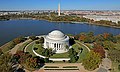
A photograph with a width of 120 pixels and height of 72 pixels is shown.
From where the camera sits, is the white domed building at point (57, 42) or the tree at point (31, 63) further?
the white domed building at point (57, 42)

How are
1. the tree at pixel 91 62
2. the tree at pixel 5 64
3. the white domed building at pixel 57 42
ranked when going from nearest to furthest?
the tree at pixel 5 64 < the tree at pixel 91 62 < the white domed building at pixel 57 42

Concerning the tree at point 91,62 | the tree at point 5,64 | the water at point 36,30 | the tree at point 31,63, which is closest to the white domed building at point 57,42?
the tree at point 91,62

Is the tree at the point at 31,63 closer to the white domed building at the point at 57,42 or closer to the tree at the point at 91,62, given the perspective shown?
the white domed building at the point at 57,42

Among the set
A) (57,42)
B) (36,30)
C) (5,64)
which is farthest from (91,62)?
(36,30)

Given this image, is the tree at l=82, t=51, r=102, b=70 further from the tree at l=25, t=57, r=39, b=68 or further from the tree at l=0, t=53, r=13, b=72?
the tree at l=0, t=53, r=13, b=72

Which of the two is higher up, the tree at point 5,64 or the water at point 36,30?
the tree at point 5,64

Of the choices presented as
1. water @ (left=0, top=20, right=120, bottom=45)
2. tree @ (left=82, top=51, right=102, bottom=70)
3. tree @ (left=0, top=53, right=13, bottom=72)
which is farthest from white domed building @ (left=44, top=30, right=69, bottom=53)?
water @ (left=0, top=20, right=120, bottom=45)

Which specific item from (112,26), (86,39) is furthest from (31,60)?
(112,26)

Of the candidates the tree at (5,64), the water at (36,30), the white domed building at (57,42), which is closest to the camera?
the tree at (5,64)

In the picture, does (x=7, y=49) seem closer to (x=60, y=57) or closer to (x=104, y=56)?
(x=60, y=57)

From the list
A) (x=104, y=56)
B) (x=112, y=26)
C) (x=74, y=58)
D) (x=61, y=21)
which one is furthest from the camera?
(x=61, y=21)

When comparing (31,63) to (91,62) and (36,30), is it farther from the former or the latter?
(36,30)
